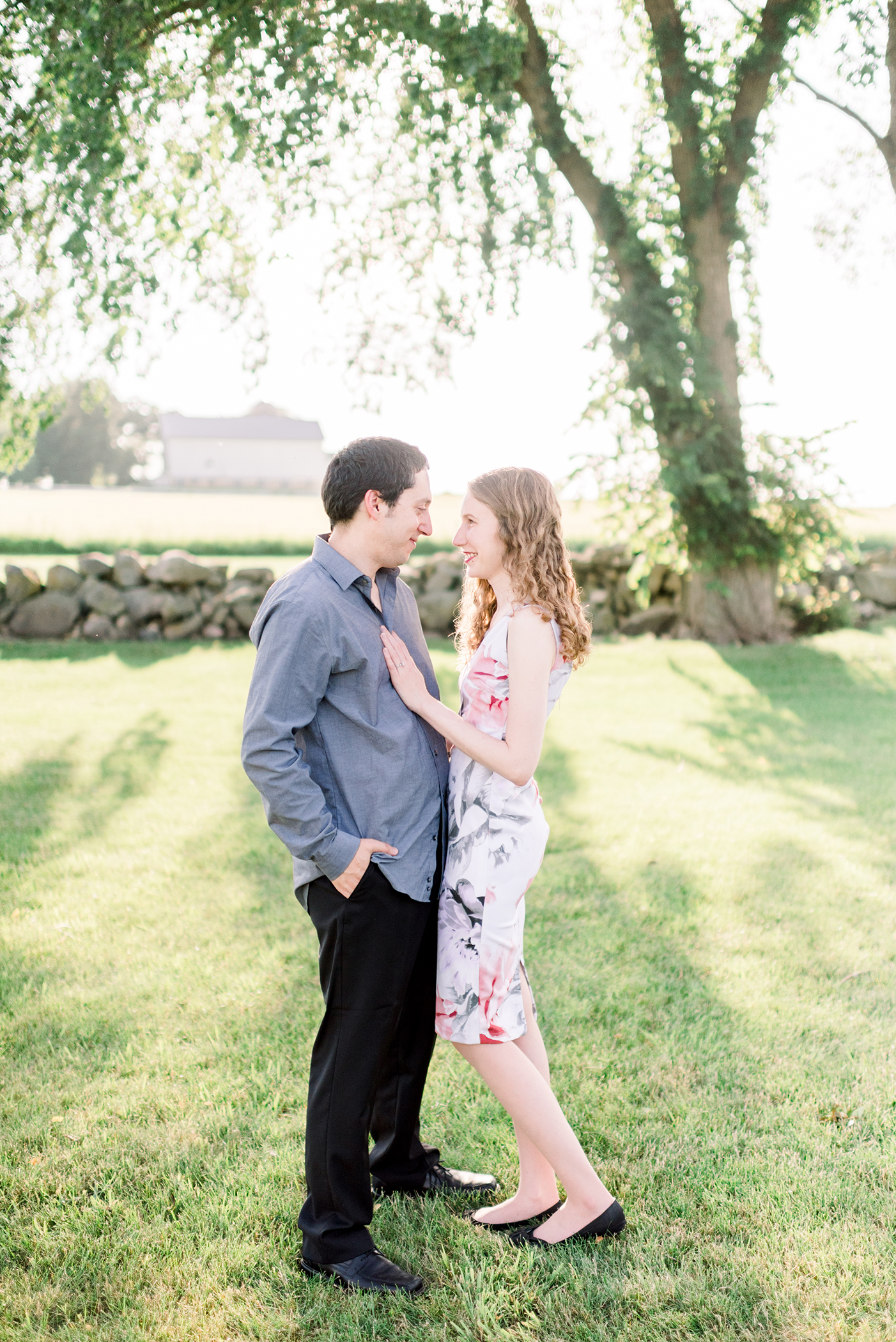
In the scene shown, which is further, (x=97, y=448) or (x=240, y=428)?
(x=240, y=428)

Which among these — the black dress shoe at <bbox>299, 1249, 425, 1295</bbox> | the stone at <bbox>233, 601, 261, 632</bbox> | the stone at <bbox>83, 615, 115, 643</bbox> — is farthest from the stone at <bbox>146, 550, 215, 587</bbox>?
the black dress shoe at <bbox>299, 1249, 425, 1295</bbox>

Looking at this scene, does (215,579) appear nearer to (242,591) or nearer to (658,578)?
(242,591)

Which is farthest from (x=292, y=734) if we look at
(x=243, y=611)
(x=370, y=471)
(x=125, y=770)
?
(x=243, y=611)

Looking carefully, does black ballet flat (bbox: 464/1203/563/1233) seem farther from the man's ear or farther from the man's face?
the man's ear

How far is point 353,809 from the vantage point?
104 inches

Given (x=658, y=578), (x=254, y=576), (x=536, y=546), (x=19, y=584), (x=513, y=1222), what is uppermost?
(x=536, y=546)

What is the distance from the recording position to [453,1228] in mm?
2922

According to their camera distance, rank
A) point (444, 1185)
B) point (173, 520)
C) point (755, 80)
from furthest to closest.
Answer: point (173, 520) < point (755, 80) < point (444, 1185)

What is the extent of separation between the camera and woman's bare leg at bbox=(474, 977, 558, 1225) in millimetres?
2953

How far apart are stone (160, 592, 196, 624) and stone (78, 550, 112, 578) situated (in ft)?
3.20

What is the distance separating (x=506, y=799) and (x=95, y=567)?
532 inches

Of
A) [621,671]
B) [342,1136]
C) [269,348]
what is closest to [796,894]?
[342,1136]

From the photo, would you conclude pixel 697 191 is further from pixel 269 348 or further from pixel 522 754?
pixel 522 754

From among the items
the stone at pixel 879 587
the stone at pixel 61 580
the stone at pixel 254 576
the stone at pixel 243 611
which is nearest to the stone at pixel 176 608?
the stone at pixel 243 611
